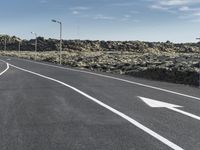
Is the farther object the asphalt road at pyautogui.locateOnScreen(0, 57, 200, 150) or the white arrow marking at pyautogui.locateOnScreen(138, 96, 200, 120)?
the white arrow marking at pyautogui.locateOnScreen(138, 96, 200, 120)

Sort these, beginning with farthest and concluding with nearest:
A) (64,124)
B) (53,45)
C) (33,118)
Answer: (53,45), (33,118), (64,124)

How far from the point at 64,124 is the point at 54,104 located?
3.51 metres

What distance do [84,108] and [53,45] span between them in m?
173

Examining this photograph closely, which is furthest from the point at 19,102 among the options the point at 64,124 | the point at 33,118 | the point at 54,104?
the point at 64,124

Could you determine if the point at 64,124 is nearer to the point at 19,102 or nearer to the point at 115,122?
the point at 115,122

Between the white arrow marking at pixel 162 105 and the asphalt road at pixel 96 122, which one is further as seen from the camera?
the white arrow marking at pixel 162 105

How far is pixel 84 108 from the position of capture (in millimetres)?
12492

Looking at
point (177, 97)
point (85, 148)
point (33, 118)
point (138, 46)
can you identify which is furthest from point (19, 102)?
point (138, 46)

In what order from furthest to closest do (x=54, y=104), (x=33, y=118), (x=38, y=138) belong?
(x=54, y=104) → (x=33, y=118) → (x=38, y=138)

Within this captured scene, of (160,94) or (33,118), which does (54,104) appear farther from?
(160,94)

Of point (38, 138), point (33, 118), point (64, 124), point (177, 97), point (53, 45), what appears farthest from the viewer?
point (53, 45)

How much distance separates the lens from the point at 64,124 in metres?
9.95

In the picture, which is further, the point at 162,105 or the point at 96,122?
the point at 162,105

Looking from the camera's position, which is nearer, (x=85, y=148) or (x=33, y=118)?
(x=85, y=148)
